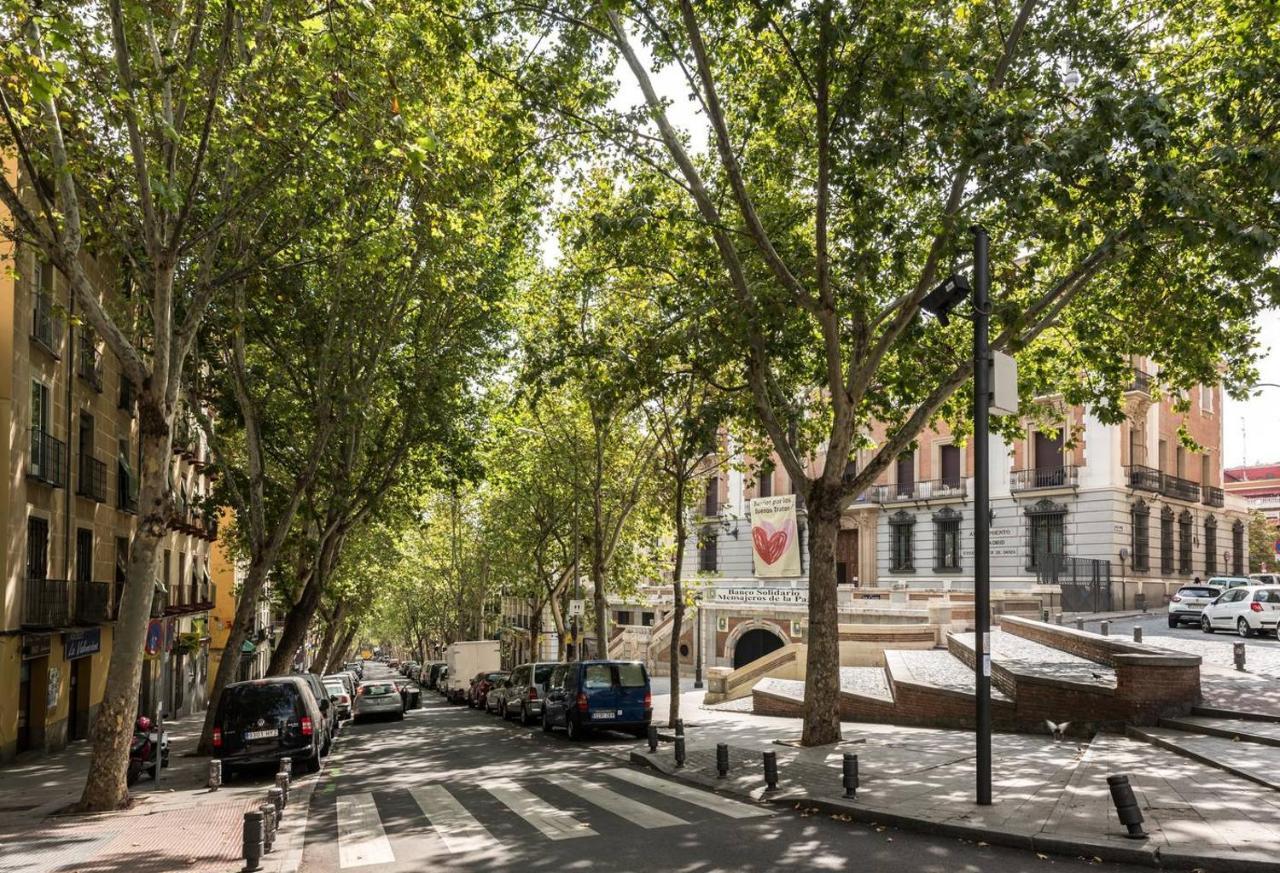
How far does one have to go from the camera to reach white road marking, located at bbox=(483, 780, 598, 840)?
10.0m

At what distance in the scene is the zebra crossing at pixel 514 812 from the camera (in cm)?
973

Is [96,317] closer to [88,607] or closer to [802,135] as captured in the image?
[802,135]

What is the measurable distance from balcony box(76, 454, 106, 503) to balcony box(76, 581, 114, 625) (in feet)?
6.76

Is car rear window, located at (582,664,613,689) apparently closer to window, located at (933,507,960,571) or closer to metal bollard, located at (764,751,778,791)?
metal bollard, located at (764,751,778,791)

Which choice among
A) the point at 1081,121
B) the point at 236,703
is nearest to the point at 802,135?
the point at 1081,121

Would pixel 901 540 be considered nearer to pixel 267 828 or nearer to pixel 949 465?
pixel 949 465

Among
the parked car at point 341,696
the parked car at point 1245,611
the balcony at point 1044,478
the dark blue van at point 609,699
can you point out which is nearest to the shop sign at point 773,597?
the balcony at point 1044,478

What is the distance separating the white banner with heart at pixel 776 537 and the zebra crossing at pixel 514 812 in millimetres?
7995

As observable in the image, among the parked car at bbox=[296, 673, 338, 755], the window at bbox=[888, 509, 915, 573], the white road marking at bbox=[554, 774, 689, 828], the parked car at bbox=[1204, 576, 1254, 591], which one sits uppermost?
the window at bbox=[888, 509, 915, 573]

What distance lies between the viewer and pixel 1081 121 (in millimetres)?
12516

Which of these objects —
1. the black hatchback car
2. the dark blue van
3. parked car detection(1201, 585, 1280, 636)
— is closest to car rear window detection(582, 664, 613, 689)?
the dark blue van

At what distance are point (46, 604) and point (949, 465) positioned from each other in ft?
112

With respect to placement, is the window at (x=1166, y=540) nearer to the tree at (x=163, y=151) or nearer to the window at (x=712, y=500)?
the window at (x=712, y=500)

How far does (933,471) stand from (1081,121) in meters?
31.7
